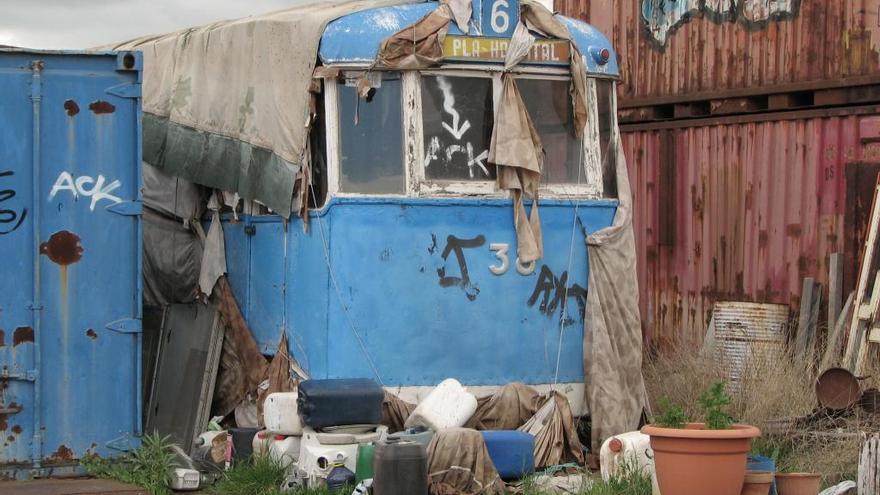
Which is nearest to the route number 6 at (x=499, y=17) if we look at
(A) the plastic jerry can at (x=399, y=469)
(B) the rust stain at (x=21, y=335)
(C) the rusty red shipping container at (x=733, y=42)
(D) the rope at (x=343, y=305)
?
(D) the rope at (x=343, y=305)

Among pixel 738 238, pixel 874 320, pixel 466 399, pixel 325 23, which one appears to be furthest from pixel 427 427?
pixel 738 238

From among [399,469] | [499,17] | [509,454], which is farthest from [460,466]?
[499,17]

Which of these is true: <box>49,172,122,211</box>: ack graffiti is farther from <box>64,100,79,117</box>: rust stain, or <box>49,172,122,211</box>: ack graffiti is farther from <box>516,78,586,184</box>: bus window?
<box>516,78,586,184</box>: bus window

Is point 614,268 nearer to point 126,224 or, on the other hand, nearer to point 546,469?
point 546,469

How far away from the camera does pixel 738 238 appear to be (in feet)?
41.1

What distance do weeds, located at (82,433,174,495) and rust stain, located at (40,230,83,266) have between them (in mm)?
1208

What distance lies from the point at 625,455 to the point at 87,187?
367cm

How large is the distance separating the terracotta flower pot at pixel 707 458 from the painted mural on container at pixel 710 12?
6.17 meters

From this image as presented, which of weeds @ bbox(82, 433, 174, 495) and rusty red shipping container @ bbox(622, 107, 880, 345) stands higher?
rusty red shipping container @ bbox(622, 107, 880, 345)

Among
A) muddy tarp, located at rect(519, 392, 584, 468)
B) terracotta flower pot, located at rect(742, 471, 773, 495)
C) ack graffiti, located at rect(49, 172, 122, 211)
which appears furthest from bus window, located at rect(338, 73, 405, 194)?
terracotta flower pot, located at rect(742, 471, 773, 495)

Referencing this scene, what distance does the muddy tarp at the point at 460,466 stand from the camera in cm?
757

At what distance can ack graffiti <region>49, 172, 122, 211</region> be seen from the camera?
800cm

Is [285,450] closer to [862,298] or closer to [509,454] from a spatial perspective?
[509,454]

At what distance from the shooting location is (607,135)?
31.7 ft
